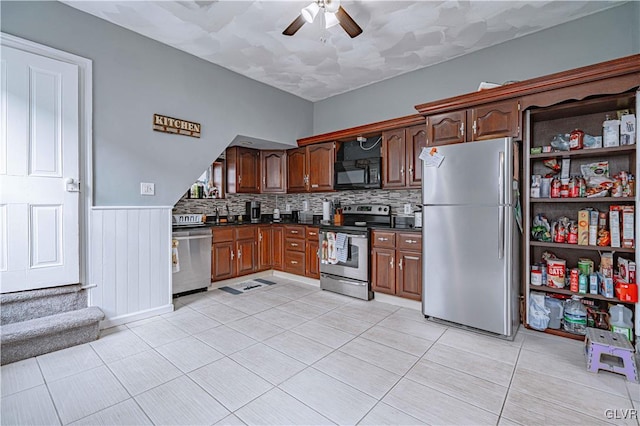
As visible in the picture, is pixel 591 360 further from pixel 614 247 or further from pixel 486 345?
pixel 614 247

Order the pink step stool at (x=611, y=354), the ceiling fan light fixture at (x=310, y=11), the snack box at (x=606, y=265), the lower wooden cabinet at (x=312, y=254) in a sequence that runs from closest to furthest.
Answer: the pink step stool at (x=611, y=354)
the ceiling fan light fixture at (x=310, y=11)
the snack box at (x=606, y=265)
the lower wooden cabinet at (x=312, y=254)

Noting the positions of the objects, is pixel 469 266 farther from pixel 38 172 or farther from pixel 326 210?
Answer: pixel 38 172

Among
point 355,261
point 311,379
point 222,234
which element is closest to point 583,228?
point 355,261

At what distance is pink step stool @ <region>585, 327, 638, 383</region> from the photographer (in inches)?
76.5

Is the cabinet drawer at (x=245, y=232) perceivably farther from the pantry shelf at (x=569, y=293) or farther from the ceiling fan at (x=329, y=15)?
the pantry shelf at (x=569, y=293)

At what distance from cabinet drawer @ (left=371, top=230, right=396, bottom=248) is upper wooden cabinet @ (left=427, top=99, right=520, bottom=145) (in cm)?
111

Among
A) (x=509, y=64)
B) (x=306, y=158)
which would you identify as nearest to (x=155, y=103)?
(x=306, y=158)

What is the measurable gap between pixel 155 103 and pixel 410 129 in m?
2.88

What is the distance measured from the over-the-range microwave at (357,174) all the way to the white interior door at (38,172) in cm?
296

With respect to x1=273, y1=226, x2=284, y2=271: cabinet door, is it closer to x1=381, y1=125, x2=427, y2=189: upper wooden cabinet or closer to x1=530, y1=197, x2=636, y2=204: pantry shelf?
x1=381, y1=125, x2=427, y2=189: upper wooden cabinet

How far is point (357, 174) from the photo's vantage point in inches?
162

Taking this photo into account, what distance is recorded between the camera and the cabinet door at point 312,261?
14.0ft

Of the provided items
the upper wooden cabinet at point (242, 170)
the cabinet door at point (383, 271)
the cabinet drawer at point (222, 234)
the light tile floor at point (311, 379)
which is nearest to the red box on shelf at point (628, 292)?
the light tile floor at point (311, 379)

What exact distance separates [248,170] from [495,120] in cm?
350
